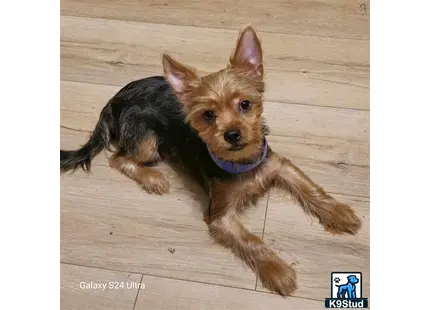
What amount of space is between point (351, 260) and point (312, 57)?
851 mm

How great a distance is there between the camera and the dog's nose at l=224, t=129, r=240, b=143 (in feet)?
4.63

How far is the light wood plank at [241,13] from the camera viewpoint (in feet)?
6.50

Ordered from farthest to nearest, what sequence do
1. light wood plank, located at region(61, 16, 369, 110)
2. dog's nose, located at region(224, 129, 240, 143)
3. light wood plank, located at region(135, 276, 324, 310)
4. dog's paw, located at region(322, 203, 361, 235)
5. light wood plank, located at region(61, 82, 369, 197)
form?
light wood plank, located at region(61, 16, 369, 110) → light wood plank, located at region(61, 82, 369, 197) → dog's paw, located at region(322, 203, 361, 235) → light wood plank, located at region(135, 276, 324, 310) → dog's nose, located at region(224, 129, 240, 143)

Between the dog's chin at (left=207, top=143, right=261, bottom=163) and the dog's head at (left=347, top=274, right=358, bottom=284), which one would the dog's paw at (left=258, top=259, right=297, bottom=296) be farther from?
the dog's chin at (left=207, top=143, right=261, bottom=163)

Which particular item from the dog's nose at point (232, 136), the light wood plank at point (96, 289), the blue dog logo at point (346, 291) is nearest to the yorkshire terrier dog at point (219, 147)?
the dog's nose at point (232, 136)

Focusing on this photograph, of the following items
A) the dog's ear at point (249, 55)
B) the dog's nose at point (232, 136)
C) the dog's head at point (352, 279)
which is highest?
the dog's ear at point (249, 55)

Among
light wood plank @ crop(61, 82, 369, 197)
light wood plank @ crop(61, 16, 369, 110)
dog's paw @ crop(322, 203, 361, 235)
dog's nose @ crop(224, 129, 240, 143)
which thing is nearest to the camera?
dog's nose @ crop(224, 129, 240, 143)

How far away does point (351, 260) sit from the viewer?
62.1 inches

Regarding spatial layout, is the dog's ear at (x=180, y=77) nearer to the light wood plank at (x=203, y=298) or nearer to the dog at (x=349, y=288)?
the light wood plank at (x=203, y=298)

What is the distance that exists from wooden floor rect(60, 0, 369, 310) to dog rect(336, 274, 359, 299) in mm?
34

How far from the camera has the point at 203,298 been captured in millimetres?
1559

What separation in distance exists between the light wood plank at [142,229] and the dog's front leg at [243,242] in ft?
0.12

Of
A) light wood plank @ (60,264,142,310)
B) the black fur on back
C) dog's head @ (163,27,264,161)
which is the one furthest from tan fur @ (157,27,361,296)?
light wood plank @ (60,264,142,310)

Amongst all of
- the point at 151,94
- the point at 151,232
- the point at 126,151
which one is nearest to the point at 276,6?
the point at 151,94
